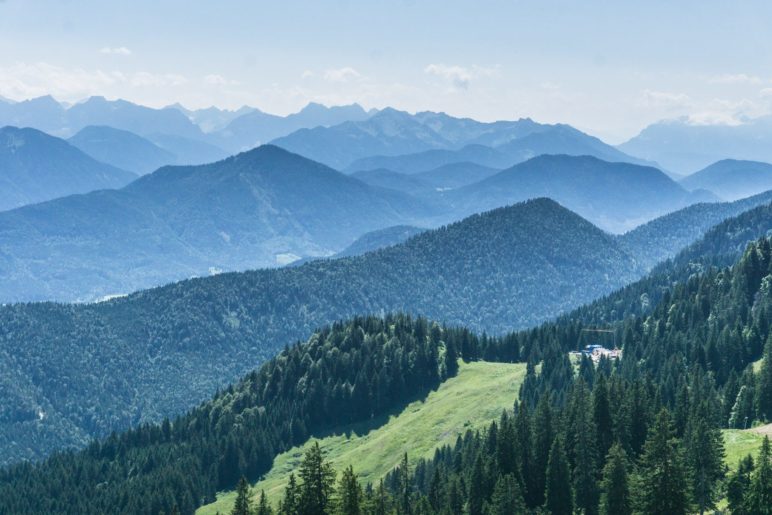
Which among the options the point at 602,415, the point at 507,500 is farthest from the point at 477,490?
the point at 602,415

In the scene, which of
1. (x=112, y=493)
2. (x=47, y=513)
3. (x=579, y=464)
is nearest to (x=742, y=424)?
(x=579, y=464)

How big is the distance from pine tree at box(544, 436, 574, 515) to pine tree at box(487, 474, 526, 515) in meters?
6.10

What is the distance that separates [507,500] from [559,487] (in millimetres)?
9175

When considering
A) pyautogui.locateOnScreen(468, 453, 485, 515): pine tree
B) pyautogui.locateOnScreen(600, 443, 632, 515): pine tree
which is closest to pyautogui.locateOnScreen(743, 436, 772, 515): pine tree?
pyautogui.locateOnScreen(600, 443, 632, 515): pine tree

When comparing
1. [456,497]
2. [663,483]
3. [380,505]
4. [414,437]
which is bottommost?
[414,437]

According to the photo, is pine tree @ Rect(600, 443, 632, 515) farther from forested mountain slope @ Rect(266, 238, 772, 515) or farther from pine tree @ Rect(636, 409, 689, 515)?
pine tree @ Rect(636, 409, 689, 515)

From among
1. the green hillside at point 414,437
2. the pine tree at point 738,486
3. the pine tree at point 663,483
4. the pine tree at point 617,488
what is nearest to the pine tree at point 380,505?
the pine tree at point 617,488

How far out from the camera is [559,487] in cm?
10194

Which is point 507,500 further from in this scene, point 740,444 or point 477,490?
point 740,444

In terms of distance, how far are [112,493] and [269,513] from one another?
359 ft

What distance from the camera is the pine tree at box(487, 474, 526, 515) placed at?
9579cm

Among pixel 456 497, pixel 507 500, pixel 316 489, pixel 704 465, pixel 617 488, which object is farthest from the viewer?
pixel 456 497

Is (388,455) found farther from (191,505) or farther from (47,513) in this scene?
(47,513)

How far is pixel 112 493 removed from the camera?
199 m
